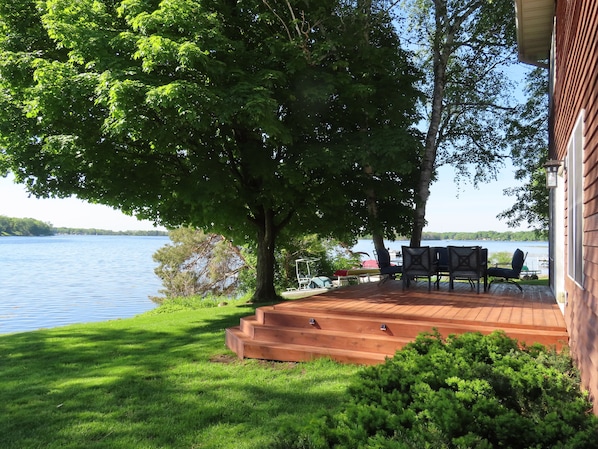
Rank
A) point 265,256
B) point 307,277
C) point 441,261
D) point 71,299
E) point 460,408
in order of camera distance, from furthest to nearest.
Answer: point 71,299 < point 307,277 < point 265,256 < point 441,261 < point 460,408

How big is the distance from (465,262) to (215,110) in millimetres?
5022

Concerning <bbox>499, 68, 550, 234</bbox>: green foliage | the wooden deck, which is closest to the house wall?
the wooden deck

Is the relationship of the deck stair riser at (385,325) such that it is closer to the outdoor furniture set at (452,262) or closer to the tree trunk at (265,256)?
the outdoor furniture set at (452,262)

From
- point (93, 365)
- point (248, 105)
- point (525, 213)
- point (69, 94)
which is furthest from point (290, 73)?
point (525, 213)

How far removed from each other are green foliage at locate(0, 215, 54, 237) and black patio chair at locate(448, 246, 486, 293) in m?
82.8

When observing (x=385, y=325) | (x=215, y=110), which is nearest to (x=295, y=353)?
(x=385, y=325)

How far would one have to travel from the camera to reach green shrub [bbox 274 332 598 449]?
250 cm

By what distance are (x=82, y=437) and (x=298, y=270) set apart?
47.9 feet

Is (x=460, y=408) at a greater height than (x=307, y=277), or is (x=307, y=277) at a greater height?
(x=460, y=408)

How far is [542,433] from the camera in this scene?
2549 mm

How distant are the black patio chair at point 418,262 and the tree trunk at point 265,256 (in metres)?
4.40

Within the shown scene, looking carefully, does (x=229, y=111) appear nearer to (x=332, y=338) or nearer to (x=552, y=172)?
(x=332, y=338)

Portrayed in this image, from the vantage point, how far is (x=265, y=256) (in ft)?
39.0

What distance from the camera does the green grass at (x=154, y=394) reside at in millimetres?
3662
